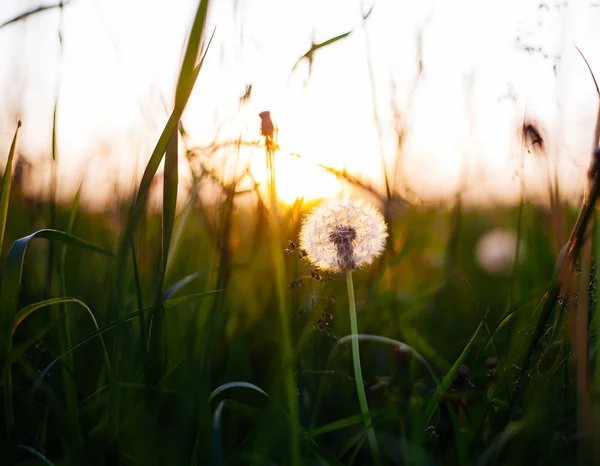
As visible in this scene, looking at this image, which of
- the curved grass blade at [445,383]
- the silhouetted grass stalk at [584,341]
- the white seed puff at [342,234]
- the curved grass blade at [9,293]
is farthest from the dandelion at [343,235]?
the curved grass blade at [9,293]

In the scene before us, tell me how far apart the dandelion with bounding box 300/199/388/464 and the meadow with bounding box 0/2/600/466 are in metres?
0.04

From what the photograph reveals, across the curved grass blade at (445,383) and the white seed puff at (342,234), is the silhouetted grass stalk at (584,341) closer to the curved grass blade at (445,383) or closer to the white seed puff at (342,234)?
the curved grass blade at (445,383)

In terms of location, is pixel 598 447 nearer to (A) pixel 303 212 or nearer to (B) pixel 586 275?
(B) pixel 586 275

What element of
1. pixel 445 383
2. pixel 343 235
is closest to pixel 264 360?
pixel 343 235

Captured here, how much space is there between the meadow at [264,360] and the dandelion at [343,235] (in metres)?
0.04

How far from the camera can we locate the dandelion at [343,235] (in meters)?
1.41

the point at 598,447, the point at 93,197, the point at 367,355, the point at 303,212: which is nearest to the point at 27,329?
the point at 93,197

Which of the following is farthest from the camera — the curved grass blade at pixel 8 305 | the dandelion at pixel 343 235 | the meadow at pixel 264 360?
the dandelion at pixel 343 235

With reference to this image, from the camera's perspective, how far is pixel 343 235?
1.48 m

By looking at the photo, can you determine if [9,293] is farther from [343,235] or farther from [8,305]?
[343,235]

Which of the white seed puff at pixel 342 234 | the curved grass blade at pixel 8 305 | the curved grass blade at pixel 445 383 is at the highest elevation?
the white seed puff at pixel 342 234

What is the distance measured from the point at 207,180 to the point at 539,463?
Answer: 886 millimetres

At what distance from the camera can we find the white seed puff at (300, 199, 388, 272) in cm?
141

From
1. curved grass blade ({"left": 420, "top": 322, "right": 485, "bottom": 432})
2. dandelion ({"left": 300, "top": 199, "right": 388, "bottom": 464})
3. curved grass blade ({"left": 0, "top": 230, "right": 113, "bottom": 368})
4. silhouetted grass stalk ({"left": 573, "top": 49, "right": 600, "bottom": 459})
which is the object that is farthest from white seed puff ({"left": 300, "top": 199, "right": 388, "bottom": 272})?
curved grass blade ({"left": 0, "top": 230, "right": 113, "bottom": 368})
